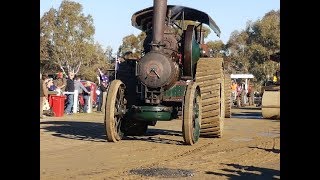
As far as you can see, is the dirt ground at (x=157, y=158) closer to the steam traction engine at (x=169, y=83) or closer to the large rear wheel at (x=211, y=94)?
the large rear wheel at (x=211, y=94)

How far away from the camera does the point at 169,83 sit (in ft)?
29.2

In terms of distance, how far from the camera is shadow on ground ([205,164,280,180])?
5364mm

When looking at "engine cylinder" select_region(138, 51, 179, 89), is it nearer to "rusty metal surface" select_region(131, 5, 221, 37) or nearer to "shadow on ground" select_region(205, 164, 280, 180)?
"rusty metal surface" select_region(131, 5, 221, 37)

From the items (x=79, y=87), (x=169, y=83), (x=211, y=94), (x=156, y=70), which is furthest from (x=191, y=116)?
(x=79, y=87)

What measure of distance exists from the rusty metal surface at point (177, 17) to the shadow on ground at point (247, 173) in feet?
15.5

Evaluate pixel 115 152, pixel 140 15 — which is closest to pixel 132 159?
pixel 115 152

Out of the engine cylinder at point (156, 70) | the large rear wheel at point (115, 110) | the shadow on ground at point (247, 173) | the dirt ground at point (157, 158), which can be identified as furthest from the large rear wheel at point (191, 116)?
the shadow on ground at point (247, 173)

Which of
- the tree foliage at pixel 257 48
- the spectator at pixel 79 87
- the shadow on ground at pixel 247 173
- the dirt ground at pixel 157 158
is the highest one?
the tree foliage at pixel 257 48

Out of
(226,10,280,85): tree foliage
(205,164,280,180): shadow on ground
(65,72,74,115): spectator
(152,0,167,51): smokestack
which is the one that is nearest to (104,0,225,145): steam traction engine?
(152,0,167,51): smokestack

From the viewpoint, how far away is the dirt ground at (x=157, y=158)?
18.2 ft

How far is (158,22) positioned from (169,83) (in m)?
1.18

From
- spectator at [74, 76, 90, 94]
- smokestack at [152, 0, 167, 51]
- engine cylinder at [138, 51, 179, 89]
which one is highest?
smokestack at [152, 0, 167, 51]
